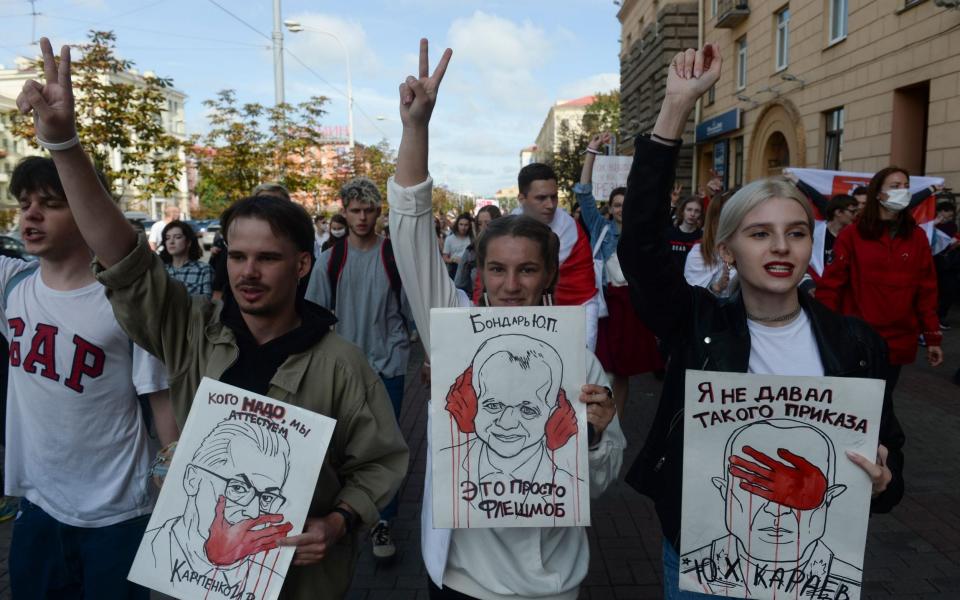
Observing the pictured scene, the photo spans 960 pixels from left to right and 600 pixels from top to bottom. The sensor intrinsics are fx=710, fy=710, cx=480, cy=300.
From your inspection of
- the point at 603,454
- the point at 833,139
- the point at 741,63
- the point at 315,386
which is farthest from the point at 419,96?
the point at 741,63

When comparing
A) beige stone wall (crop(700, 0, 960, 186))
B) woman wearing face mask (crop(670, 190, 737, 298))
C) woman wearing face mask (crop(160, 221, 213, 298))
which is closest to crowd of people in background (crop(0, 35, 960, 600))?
woman wearing face mask (crop(670, 190, 737, 298))

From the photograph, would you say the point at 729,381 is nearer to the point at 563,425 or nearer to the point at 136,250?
the point at 563,425

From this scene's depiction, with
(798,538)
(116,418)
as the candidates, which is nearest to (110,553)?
(116,418)

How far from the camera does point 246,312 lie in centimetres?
198

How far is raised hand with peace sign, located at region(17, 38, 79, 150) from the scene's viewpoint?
1.74m

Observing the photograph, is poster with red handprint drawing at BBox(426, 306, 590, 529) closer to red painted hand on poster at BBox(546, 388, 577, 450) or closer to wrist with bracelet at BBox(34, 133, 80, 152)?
red painted hand on poster at BBox(546, 388, 577, 450)

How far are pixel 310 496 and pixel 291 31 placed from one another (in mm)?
25976

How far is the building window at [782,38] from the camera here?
18.0 metres

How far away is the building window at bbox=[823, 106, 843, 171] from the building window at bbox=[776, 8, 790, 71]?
2.67 m

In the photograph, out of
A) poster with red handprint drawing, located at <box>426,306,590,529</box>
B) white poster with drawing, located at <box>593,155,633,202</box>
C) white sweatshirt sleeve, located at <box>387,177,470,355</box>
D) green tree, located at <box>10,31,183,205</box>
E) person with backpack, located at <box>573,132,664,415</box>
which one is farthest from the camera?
white poster with drawing, located at <box>593,155,633,202</box>

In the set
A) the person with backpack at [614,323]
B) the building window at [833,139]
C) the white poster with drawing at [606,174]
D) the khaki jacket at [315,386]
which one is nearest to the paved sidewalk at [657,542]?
the person with backpack at [614,323]

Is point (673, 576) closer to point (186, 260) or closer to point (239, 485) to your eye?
point (239, 485)

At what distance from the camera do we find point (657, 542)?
4066mm

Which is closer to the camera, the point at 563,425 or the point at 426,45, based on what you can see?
the point at 563,425
